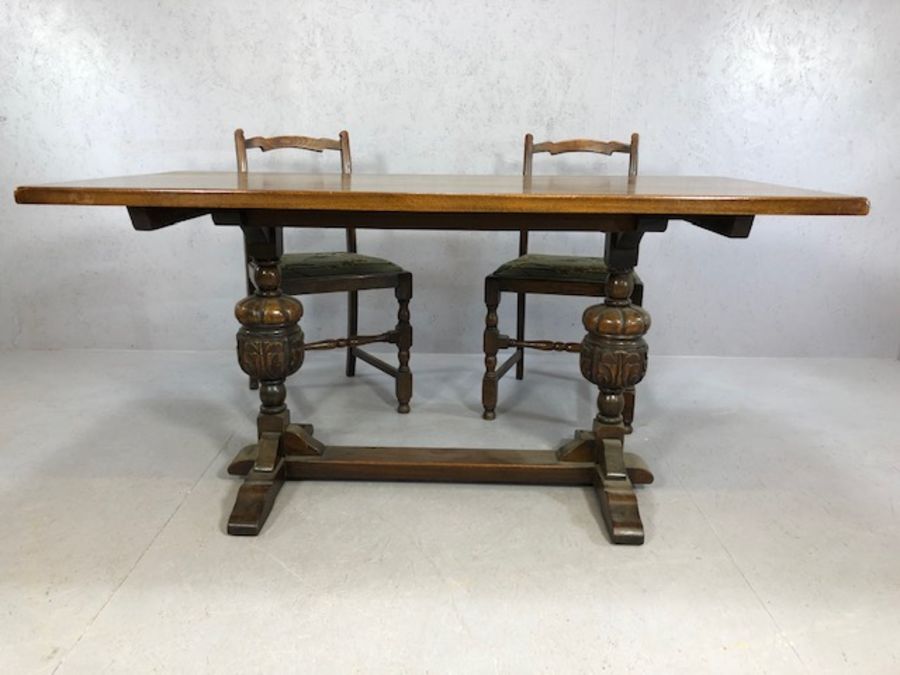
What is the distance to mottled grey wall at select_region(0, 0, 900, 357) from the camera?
2924 millimetres

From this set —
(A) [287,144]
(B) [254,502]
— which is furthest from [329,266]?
(B) [254,502]

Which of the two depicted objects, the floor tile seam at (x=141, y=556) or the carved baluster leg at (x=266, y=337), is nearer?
the floor tile seam at (x=141, y=556)

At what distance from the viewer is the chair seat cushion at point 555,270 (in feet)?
7.50

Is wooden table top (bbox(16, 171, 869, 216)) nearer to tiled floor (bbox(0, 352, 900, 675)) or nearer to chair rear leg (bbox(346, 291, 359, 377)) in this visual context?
tiled floor (bbox(0, 352, 900, 675))

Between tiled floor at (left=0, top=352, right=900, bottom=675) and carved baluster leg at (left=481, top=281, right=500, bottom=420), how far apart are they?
91mm

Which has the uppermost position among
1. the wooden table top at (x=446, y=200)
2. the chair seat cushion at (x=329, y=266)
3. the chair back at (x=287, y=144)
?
the chair back at (x=287, y=144)

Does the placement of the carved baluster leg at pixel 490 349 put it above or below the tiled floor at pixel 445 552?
above

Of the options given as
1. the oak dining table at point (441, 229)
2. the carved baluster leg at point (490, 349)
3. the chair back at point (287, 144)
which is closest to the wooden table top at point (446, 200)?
the oak dining table at point (441, 229)

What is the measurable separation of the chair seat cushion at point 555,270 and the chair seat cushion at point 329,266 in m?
0.41

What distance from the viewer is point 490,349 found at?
2.39 m

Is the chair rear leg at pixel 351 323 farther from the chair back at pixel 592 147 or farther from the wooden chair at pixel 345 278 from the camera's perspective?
the chair back at pixel 592 147

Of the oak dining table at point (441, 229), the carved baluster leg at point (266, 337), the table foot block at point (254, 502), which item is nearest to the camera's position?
the oak dining table at point (441, 229)

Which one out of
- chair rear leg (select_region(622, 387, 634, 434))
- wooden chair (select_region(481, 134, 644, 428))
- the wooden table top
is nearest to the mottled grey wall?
wooden chair (select_region(481, 134, 644, 428))

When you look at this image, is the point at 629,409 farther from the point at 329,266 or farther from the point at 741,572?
the point at 329,266
